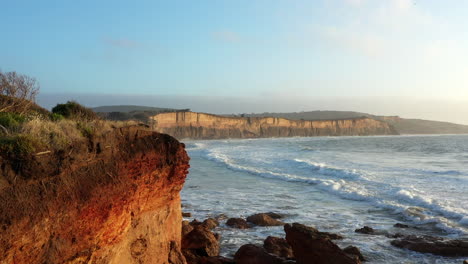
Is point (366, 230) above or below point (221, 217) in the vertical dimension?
above

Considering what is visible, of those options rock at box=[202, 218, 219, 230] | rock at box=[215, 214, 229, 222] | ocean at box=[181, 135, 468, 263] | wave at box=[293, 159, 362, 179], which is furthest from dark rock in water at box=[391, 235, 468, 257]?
wave at box=[293, 159, 362, 179]

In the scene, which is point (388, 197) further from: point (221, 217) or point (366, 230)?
point (221, 217)

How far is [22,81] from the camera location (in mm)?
9438

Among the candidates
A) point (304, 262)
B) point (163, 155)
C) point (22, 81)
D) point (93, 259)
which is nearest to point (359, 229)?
point (304, 262)

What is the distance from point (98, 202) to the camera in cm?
468

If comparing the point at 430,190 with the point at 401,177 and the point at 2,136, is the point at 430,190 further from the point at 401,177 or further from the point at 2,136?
the point at 2,136

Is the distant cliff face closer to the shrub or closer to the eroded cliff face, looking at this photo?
the shrub

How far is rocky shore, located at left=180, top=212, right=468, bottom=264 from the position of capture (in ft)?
21.8

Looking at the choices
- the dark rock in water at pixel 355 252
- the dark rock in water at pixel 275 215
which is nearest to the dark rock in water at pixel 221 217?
the dark rock in water at pixel 275 215

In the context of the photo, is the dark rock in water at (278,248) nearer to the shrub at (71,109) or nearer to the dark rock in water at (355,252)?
the dark rock in water at (355,252)

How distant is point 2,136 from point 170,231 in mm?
3448

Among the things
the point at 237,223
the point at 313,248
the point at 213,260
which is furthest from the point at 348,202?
the point at 213,260

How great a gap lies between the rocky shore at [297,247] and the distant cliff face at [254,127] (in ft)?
197

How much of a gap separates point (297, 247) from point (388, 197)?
410 inches
